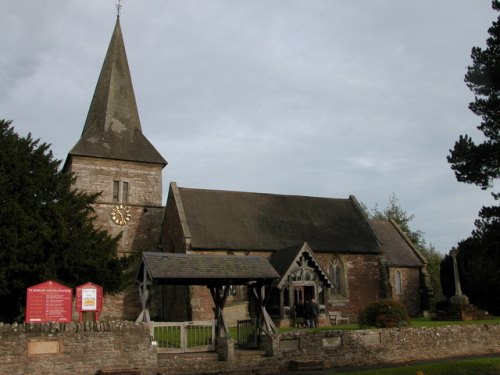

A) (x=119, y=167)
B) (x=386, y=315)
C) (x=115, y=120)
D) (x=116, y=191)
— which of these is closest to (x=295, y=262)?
(x=386, y=315)

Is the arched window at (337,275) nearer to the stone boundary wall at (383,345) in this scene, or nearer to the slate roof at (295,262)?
the slate roof at (295,262)

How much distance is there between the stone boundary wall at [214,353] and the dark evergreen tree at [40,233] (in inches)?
413

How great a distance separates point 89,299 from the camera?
17.9m

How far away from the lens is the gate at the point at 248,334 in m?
17.7

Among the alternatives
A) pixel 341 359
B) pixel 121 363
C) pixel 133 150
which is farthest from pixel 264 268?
pixel 133 150

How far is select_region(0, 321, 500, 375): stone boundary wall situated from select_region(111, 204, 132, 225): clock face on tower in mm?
19641

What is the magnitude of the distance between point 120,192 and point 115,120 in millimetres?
5965

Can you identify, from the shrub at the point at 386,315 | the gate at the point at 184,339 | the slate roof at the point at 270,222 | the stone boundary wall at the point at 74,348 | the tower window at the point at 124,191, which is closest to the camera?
the stone boundary wall at the point at 74,348

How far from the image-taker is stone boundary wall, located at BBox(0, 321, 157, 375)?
13.2 metres

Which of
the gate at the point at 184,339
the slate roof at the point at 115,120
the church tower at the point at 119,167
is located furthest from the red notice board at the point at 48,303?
the slate roof at the point at 115,120

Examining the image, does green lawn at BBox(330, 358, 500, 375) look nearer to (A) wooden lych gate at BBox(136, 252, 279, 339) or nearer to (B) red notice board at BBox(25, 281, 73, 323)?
(A) wooden lych gate at BBox(136, 252, 279, 339)

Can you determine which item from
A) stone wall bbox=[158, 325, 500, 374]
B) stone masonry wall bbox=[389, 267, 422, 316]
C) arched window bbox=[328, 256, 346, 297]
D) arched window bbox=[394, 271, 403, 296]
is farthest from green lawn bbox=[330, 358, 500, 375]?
arched window bbox=[394, 271, 403, 296]

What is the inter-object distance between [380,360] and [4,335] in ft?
37.6

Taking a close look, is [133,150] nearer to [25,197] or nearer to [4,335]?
[25,197]
